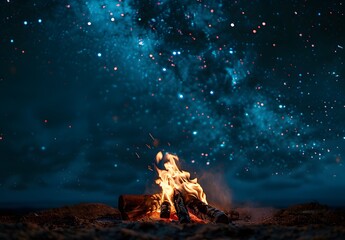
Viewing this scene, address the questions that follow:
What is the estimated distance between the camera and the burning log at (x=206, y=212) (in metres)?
7.67

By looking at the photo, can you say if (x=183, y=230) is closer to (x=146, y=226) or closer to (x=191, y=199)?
(x=146, y=226)

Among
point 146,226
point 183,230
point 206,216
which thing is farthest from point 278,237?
point 206,216

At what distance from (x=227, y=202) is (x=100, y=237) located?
11636mm

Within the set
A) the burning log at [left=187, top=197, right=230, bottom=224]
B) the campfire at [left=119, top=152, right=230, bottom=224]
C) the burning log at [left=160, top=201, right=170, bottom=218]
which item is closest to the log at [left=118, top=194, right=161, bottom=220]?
the campfire at [left=119, top=152, right=230, bottom=224]

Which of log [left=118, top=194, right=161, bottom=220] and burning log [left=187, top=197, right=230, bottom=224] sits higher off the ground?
log [left=118, top=194, right=161, bottom=220]

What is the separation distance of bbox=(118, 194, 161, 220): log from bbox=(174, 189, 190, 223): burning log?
36.2 inches

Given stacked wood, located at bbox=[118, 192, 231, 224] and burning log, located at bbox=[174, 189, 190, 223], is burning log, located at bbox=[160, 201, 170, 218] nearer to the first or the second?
stacked wood, located at bbox=[118, 192, 231, 224]

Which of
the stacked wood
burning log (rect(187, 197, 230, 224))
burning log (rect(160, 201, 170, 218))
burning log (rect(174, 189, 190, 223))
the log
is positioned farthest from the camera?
the log

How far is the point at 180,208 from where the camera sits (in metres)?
8.48

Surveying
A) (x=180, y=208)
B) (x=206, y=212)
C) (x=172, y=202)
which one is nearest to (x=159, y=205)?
(x=172, y=202)

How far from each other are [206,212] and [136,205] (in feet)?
8.46

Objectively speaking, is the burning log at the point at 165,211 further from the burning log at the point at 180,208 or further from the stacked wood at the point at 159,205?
the burning log at the point at 180,208

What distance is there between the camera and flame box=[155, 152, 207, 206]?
392 inches

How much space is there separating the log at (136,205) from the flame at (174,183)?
1.28ft
